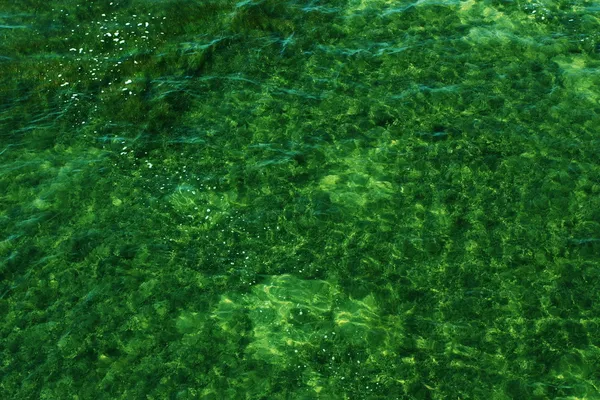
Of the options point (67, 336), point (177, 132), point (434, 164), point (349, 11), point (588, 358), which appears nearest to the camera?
point (588, 358)

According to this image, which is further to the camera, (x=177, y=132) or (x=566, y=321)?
(x=177, y=132)

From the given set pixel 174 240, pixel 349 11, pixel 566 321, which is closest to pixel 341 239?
pixel 174 240

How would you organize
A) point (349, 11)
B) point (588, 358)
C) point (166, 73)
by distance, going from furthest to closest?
point (349, 11) → point (166, 73) → point (588, 358)

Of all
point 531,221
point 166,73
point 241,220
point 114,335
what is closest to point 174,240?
point 241,220

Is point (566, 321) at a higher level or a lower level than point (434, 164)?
lower

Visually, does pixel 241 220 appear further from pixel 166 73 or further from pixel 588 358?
pixel 588 358

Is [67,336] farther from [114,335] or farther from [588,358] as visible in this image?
[588,358]

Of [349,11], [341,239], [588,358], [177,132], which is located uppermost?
[349,11]
